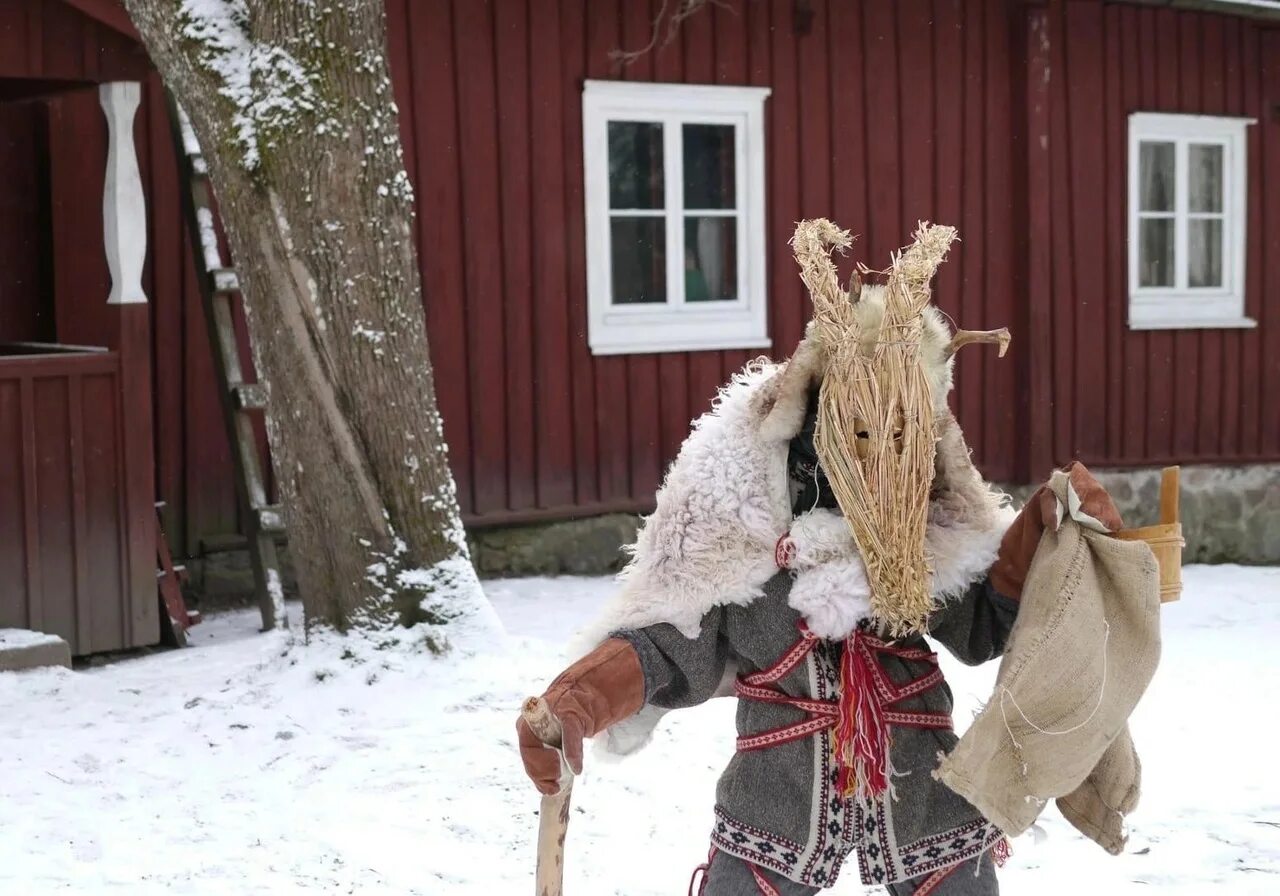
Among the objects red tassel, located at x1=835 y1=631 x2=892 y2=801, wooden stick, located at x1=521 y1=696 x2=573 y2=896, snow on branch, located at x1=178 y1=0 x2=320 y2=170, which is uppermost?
snow on branch, located at x1=178 y1=0 x2=320 y2=170

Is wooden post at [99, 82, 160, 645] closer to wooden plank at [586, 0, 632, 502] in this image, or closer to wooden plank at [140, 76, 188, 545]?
wooden plank at [140, 76, 188, 545]

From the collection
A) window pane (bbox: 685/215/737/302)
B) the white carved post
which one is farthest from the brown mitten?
window pane (bbox: 685/215/737/302)

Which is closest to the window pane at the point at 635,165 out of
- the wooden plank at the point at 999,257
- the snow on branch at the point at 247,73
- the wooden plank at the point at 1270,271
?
the wooden plank at the point at 999,257

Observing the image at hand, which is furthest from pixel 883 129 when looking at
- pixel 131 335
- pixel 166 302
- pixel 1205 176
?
pixel 131 335

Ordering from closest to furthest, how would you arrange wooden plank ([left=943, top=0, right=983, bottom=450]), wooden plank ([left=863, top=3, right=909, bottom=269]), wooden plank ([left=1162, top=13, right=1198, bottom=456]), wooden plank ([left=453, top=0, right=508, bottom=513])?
wooden plank ([left=453, top=0, right=508, bottom=513]) < wooden plank ([left=863, top=3, right=909, bottom=269]) < wooden plank ([left=943, top=0, right=983, bottom=450]) < wooden plank ([left=1162, top=13, right=1198, bottom=456])

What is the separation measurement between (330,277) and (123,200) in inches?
64.5

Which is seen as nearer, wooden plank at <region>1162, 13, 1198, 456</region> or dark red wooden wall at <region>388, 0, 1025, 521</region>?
dark red wooden wall at <region>388, 0, 1025, 521</region>

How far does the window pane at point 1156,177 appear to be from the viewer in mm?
10180

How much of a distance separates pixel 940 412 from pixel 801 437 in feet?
0.74

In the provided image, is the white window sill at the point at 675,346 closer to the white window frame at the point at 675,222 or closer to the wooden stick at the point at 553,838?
the white window frame at the point at 675,222

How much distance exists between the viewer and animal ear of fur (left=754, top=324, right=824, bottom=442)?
2521 mm

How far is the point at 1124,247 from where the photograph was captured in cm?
1000

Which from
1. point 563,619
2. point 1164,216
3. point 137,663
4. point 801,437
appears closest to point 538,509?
point 563,619

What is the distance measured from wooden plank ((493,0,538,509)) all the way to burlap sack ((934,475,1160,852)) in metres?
5.69
